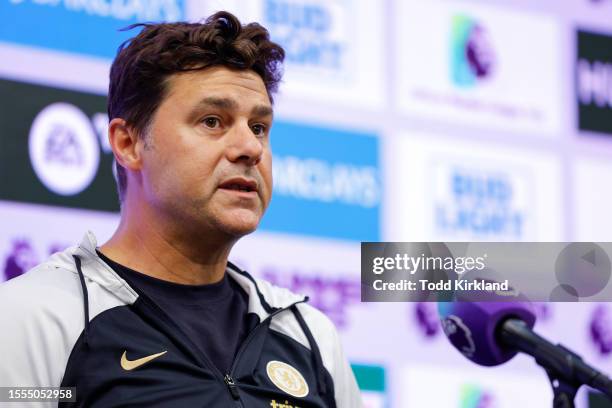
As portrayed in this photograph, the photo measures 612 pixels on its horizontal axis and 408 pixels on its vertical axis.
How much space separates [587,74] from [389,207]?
1124 millimetres

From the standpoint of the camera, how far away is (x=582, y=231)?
3.93 meters

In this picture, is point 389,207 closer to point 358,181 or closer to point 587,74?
point 358,181

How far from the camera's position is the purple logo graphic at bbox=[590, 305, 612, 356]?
3848 millimetres

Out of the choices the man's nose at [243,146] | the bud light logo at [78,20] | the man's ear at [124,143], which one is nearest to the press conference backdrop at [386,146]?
the bud light logo at [78,20]

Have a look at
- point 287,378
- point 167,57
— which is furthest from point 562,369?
point 167,57

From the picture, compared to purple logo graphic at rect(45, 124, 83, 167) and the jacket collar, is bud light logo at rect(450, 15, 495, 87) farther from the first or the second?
the jacket collar

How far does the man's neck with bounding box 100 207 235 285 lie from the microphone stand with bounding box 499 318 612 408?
0.69 m

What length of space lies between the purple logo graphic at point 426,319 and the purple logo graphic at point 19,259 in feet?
4.15

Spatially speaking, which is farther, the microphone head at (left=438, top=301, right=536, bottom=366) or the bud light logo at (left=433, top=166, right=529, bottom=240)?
the bud light logo at (left=433, top=166, right=529, bottom=240)

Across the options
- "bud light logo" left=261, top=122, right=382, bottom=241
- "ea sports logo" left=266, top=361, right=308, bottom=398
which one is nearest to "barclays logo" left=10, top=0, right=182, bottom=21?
"bud light logo" left=261, top=122, right=382, bottom=241

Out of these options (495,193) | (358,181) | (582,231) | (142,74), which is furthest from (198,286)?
(582,231)

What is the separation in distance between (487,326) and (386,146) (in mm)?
1900

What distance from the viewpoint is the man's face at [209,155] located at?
2061 mm

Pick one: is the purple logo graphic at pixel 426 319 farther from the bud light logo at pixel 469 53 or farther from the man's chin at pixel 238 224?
the man's chin at pixel 238 224
